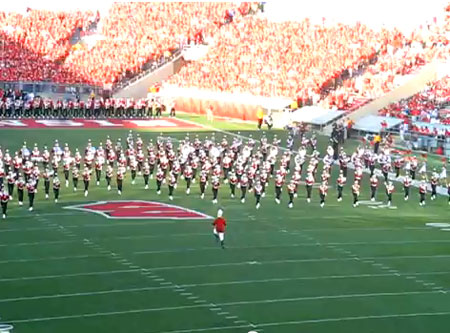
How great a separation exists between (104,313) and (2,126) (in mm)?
26474

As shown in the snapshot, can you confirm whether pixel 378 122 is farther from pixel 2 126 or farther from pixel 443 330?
pixel 443 330

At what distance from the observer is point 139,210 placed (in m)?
24.1

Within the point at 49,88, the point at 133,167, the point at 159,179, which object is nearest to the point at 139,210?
the point at 159,179

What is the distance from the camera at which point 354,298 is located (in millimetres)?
16547


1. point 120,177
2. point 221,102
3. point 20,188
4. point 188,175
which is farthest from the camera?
point 221,102

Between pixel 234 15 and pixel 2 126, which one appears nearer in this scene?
pixel 2 126

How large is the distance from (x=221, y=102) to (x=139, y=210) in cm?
2375

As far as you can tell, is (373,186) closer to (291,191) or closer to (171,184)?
(291,191)

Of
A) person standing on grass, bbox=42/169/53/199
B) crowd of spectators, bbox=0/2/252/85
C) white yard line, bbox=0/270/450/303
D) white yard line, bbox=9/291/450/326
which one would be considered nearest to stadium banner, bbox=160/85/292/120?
crowd of spectators, bbox=0/2/252/85

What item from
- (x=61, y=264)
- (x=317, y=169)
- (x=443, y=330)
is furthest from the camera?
(x=317, y=169)

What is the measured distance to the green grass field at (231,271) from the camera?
15.2 metres

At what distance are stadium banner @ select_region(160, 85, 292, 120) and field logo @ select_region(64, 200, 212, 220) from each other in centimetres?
1979

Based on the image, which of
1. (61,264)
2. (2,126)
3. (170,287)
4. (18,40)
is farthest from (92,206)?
(18,40)

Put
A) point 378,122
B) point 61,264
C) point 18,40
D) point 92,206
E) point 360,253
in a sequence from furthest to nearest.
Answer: point 18,40 < point 378,122 < point 92,206 < point 360,253 < point 61,264
